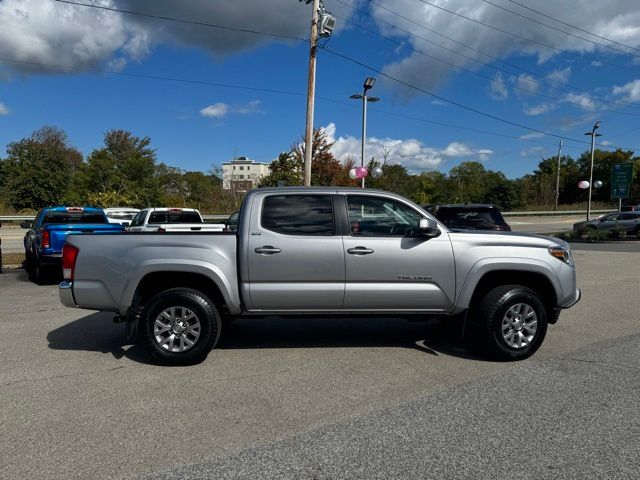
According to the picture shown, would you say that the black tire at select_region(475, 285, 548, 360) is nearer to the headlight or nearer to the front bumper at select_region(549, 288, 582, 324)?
the front bumper at select_region(549, 288, 582, 324)

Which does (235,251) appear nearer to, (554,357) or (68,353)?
(68,353)

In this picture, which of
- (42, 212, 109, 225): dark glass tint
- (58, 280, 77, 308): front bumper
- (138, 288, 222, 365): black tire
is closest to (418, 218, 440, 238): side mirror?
(138, 288, 222, 365): black tire

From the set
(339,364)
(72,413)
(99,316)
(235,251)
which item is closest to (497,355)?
(339,364)

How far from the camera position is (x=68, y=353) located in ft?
18.6

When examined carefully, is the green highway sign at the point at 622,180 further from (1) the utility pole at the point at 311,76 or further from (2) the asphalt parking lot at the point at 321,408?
(2) the asphalt parking lot at the point at 321,408

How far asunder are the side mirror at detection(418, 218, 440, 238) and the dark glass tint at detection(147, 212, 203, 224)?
1022 centimetres

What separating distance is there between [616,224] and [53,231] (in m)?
27.0

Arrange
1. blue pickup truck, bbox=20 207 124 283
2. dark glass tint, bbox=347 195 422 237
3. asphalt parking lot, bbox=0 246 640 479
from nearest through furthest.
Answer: asphalt parking lot, bbox=0 246 640 479
dark glass tint, bbox=347 195 422 237
blue pickup truck, bbox=20 207 124 283

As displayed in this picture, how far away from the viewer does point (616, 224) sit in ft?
86.9

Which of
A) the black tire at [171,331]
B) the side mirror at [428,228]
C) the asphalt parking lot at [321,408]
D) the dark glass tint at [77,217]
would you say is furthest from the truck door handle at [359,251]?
the dark glass tint at [77,217]

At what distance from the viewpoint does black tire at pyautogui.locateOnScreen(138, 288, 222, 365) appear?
511 cm

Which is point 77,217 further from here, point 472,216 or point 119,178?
point 119,178

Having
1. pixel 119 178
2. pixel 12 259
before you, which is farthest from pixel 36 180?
pixel 12 259

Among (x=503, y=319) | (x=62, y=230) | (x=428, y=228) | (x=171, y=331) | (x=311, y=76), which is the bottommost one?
(x=171, y=331)
